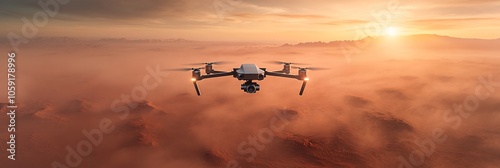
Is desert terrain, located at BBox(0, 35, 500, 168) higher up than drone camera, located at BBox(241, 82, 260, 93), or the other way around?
desert terrain, located at BBox(0, 35, 500, 168)

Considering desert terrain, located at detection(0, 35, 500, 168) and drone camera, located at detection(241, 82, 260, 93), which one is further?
desert terrain, located at detection(0, 35, 500, 168)

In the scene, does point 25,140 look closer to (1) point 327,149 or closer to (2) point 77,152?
(2) point 77,152

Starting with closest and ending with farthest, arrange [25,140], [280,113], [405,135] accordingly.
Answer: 1. [25,140]
2. [405,135]
3. [280,113]

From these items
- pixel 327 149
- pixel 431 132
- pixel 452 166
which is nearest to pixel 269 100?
pixel 327 149

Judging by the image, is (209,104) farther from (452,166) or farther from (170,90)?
(452,166)

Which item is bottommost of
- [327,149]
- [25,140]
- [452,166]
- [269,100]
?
[452,166]

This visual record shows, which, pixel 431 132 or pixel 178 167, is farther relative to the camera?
pixel 431 132

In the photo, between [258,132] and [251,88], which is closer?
[251,88]

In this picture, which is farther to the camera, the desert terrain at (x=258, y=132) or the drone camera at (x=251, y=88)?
the desert terrain at (x=258, y=132)

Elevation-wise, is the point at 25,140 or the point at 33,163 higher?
the point at 25,140

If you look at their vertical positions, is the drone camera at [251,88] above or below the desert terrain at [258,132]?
below

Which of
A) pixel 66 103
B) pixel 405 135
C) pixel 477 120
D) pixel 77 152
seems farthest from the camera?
pixel 66 103
